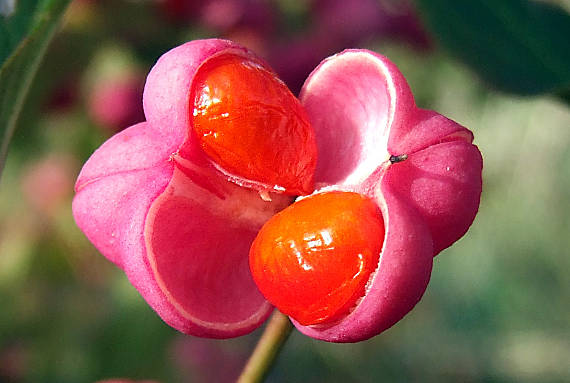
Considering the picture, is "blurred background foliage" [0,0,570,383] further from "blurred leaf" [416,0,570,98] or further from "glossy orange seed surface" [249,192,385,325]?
"glossy orange seed surface" [249,192,385,325]

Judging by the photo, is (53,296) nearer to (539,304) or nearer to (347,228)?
(347,228)

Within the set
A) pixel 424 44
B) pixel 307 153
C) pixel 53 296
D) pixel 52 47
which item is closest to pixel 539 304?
pixel 424 44

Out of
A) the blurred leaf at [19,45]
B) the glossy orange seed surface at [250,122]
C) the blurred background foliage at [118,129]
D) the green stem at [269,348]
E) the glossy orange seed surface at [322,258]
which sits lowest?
the blurred background foliage at [118,129]

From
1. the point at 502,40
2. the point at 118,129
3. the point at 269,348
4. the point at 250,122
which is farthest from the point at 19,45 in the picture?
the point at 118,129

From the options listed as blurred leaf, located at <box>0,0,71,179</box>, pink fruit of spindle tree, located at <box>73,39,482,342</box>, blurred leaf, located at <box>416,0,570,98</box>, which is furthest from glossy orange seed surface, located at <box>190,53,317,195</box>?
blurred leaf, located at <box>416,0,570,98</box>

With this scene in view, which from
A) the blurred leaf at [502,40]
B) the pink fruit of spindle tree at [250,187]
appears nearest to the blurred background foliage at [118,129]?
the blurred leaf at [502,40]

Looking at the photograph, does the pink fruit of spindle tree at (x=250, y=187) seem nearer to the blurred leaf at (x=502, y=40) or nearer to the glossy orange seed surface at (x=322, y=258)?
the glossy orange seed surface at (x=322, y=258)

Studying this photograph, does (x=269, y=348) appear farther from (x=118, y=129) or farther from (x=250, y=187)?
(x=118, y=129)
